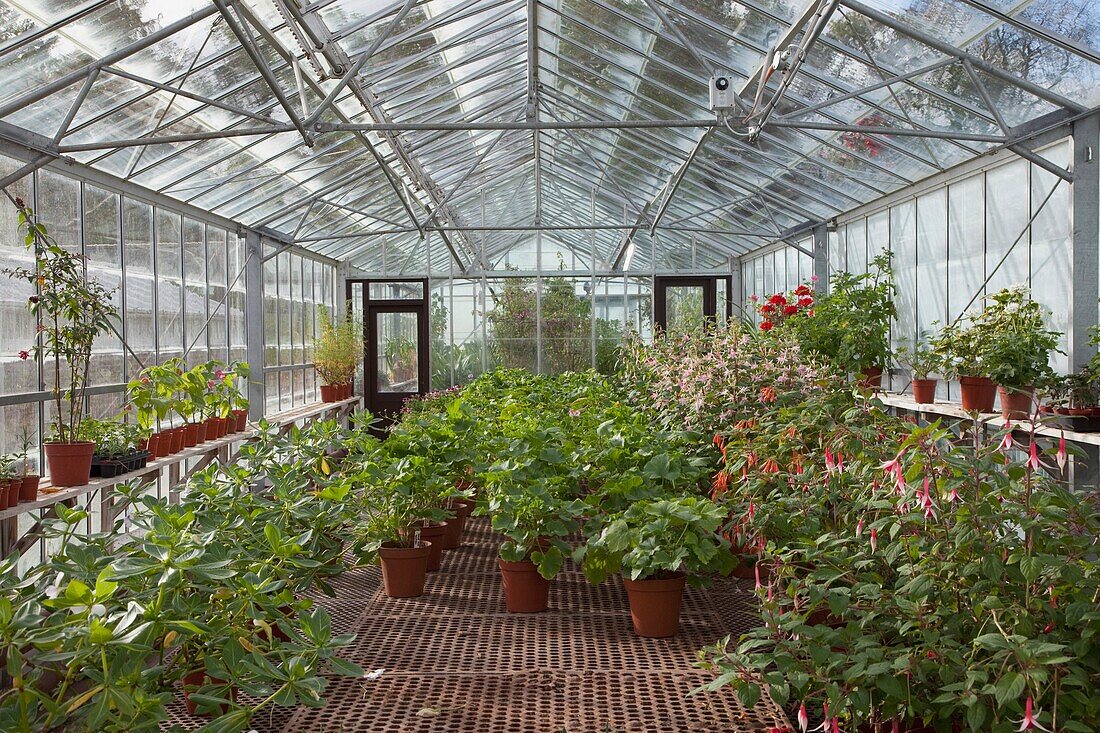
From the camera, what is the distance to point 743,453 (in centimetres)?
296

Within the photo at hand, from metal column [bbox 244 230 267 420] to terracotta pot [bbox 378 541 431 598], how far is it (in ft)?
23.3

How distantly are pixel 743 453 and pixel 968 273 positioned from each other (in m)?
5.12

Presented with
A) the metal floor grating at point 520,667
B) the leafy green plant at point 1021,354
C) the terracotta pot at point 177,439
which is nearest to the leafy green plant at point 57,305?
the terracotta pot at point 177,439

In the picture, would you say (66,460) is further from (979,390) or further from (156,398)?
(979,390)

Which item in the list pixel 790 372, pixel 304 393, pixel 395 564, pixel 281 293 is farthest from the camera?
pixel 304 393

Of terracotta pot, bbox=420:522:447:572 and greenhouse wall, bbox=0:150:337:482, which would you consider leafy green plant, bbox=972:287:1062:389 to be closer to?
terracotta pot, bbox=420:522:447:572

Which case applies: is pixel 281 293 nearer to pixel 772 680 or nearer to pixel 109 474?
pixel 109 474

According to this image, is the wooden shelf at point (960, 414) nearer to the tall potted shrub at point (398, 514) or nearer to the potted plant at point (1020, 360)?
the potted plant at point (1020, 360)

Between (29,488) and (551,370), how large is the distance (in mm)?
8594

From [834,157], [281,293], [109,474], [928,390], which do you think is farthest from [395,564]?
[281,293]

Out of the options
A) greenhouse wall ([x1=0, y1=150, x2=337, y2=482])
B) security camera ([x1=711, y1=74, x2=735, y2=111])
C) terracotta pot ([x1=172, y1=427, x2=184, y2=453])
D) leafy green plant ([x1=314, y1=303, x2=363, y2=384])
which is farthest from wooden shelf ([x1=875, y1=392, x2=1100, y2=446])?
leafy green plant ([x1=314, y1=303, x2=363, y2=384])

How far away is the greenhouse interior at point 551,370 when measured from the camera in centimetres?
177

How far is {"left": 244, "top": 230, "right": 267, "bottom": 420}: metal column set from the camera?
32.6 feet

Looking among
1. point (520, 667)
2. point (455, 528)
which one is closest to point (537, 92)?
point (455, 528)
